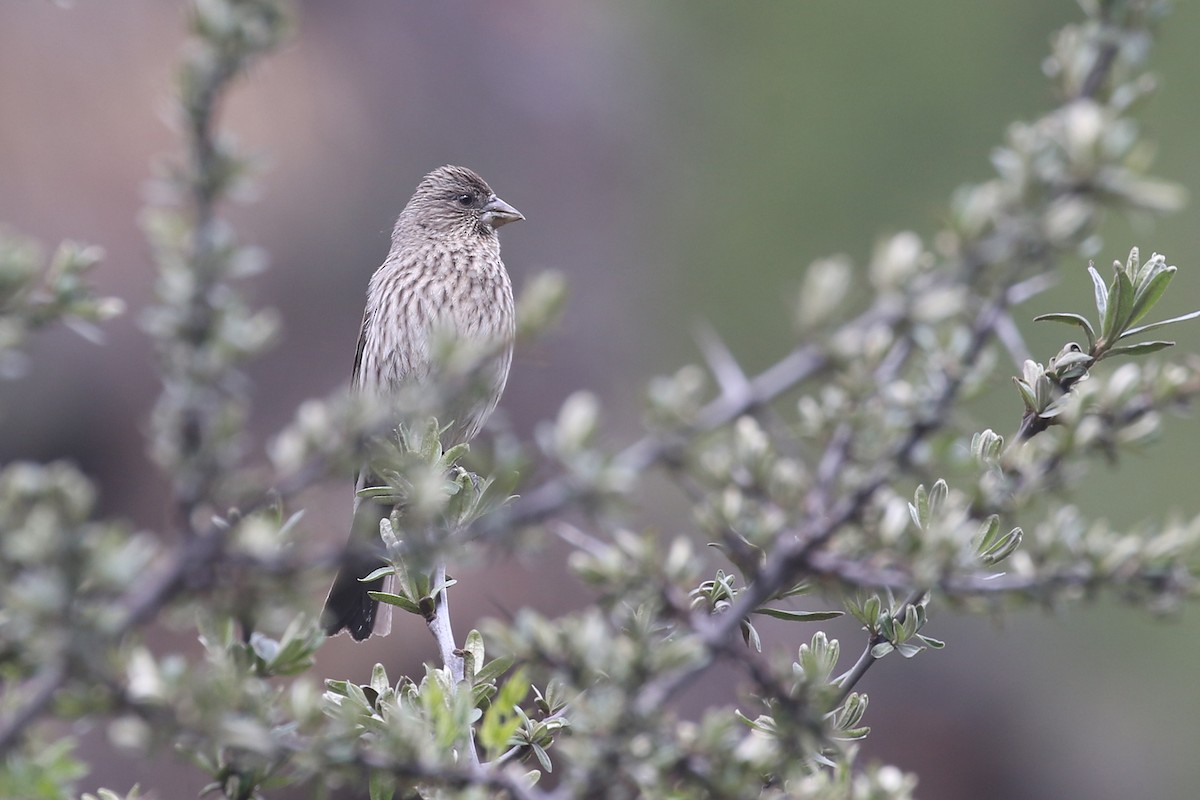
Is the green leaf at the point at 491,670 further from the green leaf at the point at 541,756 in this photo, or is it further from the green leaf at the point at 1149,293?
the green leaf at the point at 1149,293

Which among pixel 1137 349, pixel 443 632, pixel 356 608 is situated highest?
pixel 356 608

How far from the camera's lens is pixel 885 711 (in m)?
11.3

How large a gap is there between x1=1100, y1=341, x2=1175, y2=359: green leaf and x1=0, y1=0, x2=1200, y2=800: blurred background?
7197 mm

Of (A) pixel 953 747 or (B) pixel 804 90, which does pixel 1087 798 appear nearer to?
(A) pixel 953 747

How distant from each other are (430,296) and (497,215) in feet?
1.93

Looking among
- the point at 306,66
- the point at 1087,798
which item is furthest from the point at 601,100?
the point at 1087,798

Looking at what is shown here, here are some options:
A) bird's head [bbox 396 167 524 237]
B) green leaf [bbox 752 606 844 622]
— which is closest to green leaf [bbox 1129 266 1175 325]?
green leaf [bbox 752 606 844 622]

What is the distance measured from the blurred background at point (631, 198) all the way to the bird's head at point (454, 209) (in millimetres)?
3994

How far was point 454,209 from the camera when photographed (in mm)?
5352

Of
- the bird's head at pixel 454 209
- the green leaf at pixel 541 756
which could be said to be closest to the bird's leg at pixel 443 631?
the green leaf at pixel 541 756

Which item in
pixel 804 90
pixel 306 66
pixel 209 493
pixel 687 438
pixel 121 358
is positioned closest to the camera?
pixel 209 493

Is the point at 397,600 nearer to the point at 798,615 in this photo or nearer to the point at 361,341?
the point at 798,615

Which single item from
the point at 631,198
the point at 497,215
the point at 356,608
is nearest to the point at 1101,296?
the point at 356,608

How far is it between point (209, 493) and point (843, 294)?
34.2 inches
